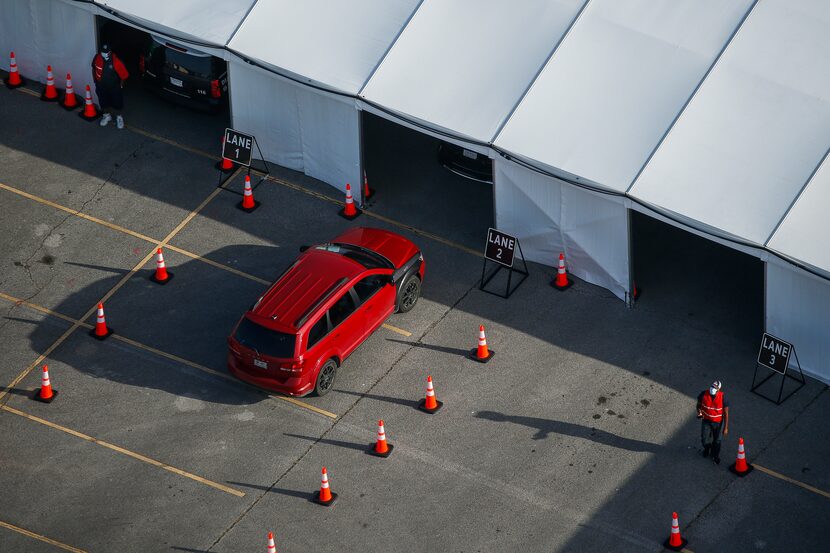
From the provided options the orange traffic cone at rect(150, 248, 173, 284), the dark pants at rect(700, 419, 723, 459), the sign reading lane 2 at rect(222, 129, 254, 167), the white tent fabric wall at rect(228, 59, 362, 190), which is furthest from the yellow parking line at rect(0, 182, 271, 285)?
the dark pants at rect(700, 419, 723, 459)

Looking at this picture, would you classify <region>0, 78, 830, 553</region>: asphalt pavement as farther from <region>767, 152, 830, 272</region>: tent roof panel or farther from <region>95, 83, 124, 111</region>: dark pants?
<region>767, 152, 830, 272</region>: tent roof panel

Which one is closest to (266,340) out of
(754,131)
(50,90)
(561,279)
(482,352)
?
(482,352)

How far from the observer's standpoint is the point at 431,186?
30891mm

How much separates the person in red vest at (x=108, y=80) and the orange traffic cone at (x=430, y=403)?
33.5 ft

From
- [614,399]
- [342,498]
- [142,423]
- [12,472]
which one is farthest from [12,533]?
[614,399]

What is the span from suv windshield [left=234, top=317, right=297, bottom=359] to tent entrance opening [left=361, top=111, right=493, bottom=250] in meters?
5.37

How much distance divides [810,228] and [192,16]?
12.6 metres

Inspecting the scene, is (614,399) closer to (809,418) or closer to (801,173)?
(809,418)

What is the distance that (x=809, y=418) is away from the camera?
84.6 feet

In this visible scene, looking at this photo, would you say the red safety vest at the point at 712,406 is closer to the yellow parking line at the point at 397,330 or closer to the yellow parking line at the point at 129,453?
the yellow parking line at the point at 397,330

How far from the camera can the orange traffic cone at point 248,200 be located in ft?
98.8

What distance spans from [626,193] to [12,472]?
11178 mm

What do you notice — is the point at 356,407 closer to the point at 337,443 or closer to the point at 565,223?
the point at 337,443

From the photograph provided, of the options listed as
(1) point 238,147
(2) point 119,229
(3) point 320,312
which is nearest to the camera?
(3) point 320,312
